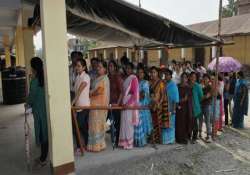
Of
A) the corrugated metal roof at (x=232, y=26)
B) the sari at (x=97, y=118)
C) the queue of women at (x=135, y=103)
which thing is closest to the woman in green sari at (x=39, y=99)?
the queue of women at (x=135, y=103)

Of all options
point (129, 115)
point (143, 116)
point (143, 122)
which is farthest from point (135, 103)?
point (143, 122)

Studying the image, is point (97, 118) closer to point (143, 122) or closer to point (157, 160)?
point (143, 122)

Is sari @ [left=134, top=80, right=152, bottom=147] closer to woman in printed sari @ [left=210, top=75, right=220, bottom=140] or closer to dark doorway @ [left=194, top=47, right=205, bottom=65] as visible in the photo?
woman in printed sari @ [left=210, top=75, right=220, bottom=140]

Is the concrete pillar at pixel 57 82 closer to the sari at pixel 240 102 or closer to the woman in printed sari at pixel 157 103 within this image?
the woman in printed sari at pixel 157 103

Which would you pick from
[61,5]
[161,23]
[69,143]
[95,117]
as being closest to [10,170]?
[69,143]

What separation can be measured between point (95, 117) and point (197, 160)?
6.32ft

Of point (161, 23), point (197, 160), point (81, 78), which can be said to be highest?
point (161, 23)

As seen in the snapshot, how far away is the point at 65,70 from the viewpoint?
405cm

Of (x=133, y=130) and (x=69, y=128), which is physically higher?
(x=69, y=128)

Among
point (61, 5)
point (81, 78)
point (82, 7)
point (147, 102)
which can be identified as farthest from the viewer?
point (147, 102)

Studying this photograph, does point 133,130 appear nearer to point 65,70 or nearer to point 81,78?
point 81,78

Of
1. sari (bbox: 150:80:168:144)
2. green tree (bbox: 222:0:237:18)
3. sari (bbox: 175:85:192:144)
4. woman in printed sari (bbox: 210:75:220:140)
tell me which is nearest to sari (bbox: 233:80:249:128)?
woman in printed sari (bbox: 210:75:220:140)

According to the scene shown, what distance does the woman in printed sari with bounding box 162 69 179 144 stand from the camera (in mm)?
5492

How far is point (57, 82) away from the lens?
3.98m
